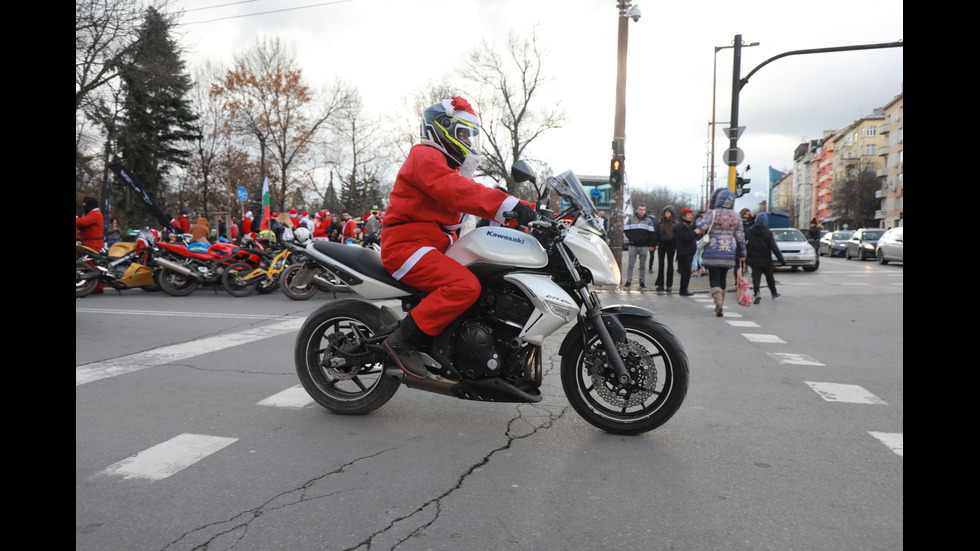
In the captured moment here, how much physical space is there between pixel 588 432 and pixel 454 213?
1478mm

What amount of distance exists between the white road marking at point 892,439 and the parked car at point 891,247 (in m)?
22.7

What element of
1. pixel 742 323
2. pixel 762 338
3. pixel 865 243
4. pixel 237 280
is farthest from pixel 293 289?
pixel 865 243

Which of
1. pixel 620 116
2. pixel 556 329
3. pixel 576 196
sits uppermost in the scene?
pixel 620 116

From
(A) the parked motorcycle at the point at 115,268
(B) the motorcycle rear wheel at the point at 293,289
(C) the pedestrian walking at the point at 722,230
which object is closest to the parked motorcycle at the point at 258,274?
(B) the motorcycle rear wheel at the point at 293,289

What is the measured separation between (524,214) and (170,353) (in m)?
4.51

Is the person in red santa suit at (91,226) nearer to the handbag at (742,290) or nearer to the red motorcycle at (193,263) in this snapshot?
the red motorcycle at (193,263)

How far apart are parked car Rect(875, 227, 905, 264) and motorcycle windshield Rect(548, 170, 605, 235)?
23.7m

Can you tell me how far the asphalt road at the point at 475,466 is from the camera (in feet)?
8.47

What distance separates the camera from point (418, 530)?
102 inches

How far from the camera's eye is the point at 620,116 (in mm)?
14500

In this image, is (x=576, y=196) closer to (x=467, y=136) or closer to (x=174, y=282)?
(x=467, y=136)

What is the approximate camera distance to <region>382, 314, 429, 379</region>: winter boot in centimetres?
377

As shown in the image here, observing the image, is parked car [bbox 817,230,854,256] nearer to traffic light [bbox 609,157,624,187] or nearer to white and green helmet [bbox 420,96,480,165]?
traffic light [bbox 609,157,624,187]

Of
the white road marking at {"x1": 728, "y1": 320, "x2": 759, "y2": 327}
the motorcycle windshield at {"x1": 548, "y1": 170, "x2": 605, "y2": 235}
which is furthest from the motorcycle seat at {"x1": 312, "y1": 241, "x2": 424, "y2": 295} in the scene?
the white road marking at {"x1": 728, "y1": 320, "x2": 759, "y2": 327}
